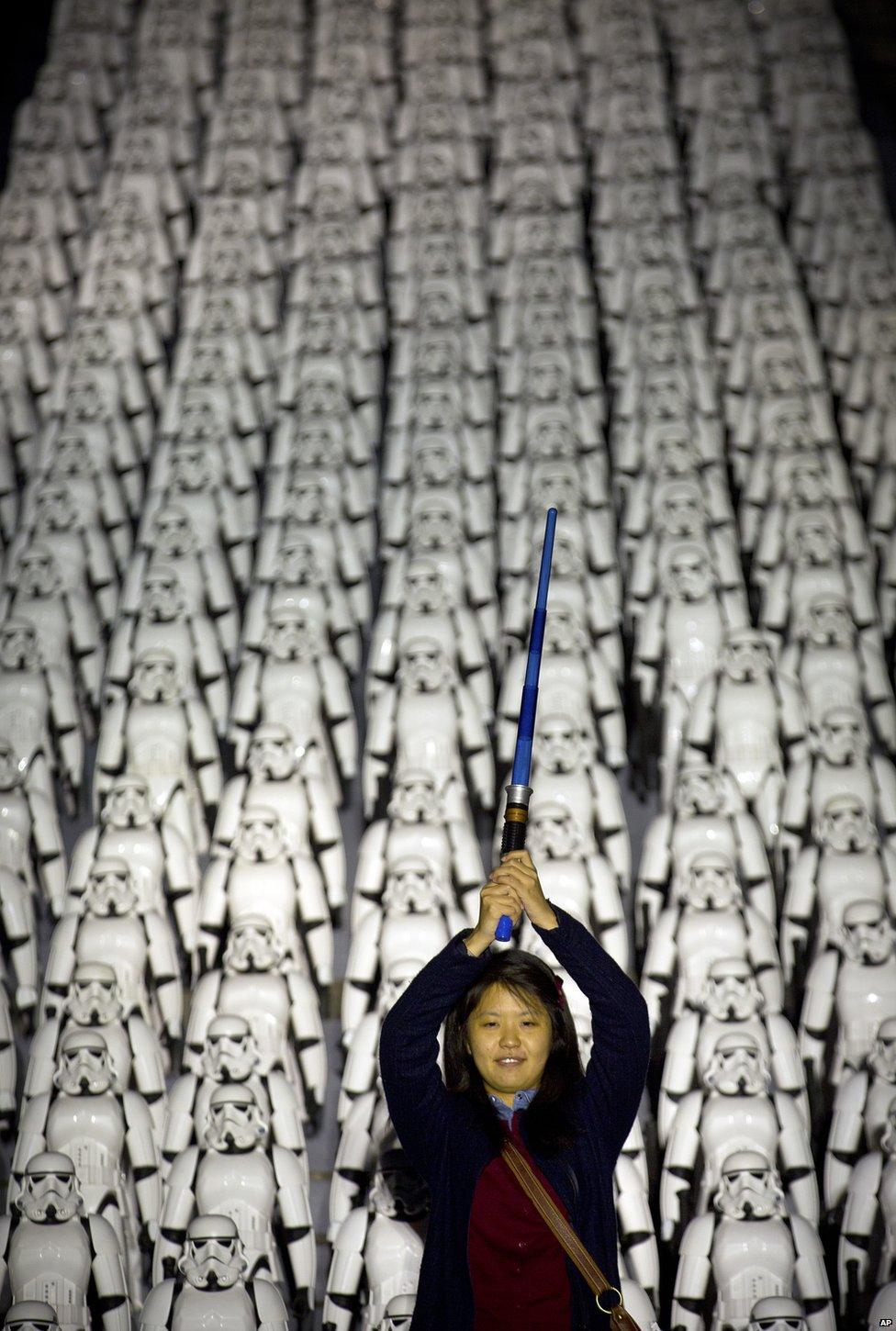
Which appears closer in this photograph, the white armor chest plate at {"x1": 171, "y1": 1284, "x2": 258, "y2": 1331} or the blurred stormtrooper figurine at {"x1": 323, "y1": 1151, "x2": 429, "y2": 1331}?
the white armor chest plate at {"x1": 171, "y1": 1284, "x2": 258, "y2": 1331}

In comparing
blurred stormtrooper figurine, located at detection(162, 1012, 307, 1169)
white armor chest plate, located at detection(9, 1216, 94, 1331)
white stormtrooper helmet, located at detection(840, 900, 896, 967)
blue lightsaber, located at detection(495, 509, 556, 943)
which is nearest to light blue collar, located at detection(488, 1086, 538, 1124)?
blue lightsaber, located at detection(495, 509, 556, 943)

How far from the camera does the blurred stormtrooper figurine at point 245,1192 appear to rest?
591 centimetres

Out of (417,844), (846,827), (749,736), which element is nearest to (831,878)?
(846,827)

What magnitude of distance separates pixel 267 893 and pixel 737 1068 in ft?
8.14

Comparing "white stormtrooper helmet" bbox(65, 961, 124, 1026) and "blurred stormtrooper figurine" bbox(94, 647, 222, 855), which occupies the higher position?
"blurred stormtrooper figurine" bbox(94, 647, 222, 855)

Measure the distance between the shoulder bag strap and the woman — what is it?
0.04 meters

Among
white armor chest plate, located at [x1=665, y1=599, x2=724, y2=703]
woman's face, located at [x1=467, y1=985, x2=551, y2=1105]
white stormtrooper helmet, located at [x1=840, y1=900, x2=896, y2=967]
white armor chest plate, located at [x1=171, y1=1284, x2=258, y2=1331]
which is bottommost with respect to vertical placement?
white armor chest plate, located at [x1=171, y1=1284, x2=258, y2=1331]

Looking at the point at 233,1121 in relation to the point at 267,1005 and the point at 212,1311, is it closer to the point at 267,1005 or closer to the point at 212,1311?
the point at 267,1005

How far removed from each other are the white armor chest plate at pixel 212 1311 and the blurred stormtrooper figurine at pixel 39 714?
3.93 metres

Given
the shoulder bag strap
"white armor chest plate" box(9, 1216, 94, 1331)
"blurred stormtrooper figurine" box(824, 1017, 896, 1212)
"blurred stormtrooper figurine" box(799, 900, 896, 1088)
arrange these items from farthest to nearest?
1. "blurred stormtrooper figurine" box(799, 900, 896, 1088)
2. "blurred stormtrooper figurine" box(824, 1017, 896, 1212)
3. "white armor chest plate" box(9, 1216, 94, 1331)
4. the shoulder bag strap

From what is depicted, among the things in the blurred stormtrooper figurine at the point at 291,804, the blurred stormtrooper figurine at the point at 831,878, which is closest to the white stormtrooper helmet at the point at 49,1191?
the blurred stormtrooper figurine at the point at 291,804

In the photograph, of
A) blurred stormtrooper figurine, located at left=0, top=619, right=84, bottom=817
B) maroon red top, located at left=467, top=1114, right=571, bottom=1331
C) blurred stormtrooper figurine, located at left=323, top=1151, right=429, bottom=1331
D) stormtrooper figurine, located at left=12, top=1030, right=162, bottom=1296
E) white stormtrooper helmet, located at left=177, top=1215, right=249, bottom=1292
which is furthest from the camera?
blurred stormtrooper figurine, located at left=0, top=619, right=84, bottom=817

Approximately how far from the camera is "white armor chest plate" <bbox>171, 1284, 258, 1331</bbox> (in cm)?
512

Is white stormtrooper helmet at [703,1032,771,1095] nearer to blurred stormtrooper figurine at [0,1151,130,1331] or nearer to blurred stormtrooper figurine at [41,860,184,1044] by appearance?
blurred stormtrooper figurine at [0,1151,130,1331]
